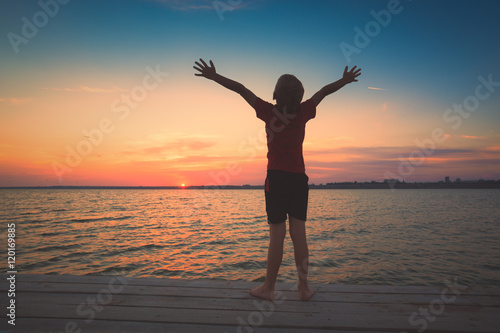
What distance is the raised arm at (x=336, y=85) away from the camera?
11.5 feet

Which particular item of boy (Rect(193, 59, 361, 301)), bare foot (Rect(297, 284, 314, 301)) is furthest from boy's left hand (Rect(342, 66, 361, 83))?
bare foot (Rect(297, 284, 314, 301))

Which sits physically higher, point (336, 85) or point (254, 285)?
point (336, 85)

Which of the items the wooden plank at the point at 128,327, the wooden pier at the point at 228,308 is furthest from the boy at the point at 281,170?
the wooden plank at the point at 128,327

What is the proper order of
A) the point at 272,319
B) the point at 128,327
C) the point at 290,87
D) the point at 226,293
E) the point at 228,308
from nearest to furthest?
the point at 128,327
the point at 272,319
the point at 228,308
the point at 290,87
the point at 226,293

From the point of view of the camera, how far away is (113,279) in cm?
371

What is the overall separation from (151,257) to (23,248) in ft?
23.1

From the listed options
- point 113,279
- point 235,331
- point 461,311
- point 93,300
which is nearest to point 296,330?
point 235,331

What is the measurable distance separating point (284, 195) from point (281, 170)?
0.30m

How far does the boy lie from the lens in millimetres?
3168

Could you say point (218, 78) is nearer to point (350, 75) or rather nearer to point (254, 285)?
point (350, 75)

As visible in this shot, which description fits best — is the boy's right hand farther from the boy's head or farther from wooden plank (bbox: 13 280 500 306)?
wooden plank (bbox: 13 280 500 306)

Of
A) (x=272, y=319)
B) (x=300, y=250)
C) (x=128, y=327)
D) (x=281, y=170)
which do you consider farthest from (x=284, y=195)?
(x=128, y=327)

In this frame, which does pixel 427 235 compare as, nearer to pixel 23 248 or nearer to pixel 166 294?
Answer: pixel 166 294

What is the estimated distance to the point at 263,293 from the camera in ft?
10.5
